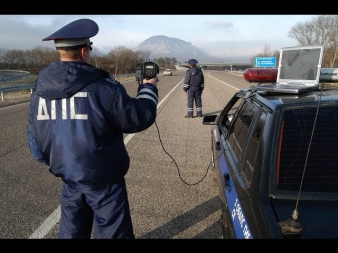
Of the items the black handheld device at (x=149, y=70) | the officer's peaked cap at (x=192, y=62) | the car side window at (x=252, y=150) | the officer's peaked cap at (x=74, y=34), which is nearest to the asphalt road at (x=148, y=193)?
the black handheld device at (x=149, y=70)

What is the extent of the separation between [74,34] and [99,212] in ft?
3.96

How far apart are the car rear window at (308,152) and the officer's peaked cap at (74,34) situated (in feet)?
4.81

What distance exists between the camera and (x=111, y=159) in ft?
5.97

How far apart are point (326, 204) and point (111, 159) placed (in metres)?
1.35

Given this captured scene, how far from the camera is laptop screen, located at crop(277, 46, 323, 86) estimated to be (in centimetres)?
256

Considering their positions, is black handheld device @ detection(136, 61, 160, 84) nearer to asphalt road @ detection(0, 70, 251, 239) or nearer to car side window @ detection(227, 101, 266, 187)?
asphalt road @ detection(0, 70, 251, 239)

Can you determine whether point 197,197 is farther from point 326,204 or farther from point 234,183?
point 326,204

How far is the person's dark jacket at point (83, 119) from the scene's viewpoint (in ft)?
5.48

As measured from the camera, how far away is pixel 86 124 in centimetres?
169

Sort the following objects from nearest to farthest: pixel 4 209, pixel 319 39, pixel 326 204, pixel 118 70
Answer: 1. pixel 326 204
2. pixel 4 209
3. pixel 118 70
4. pixel 319 39

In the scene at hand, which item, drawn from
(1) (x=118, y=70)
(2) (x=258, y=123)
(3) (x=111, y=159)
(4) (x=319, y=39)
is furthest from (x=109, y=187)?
(4) (x=319, y=39)

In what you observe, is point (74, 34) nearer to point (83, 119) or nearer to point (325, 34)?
point (83, 119)

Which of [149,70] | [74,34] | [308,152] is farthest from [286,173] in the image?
[74,34]

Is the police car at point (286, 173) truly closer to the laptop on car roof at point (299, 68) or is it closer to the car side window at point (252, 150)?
the car side window at point (252, 150)
